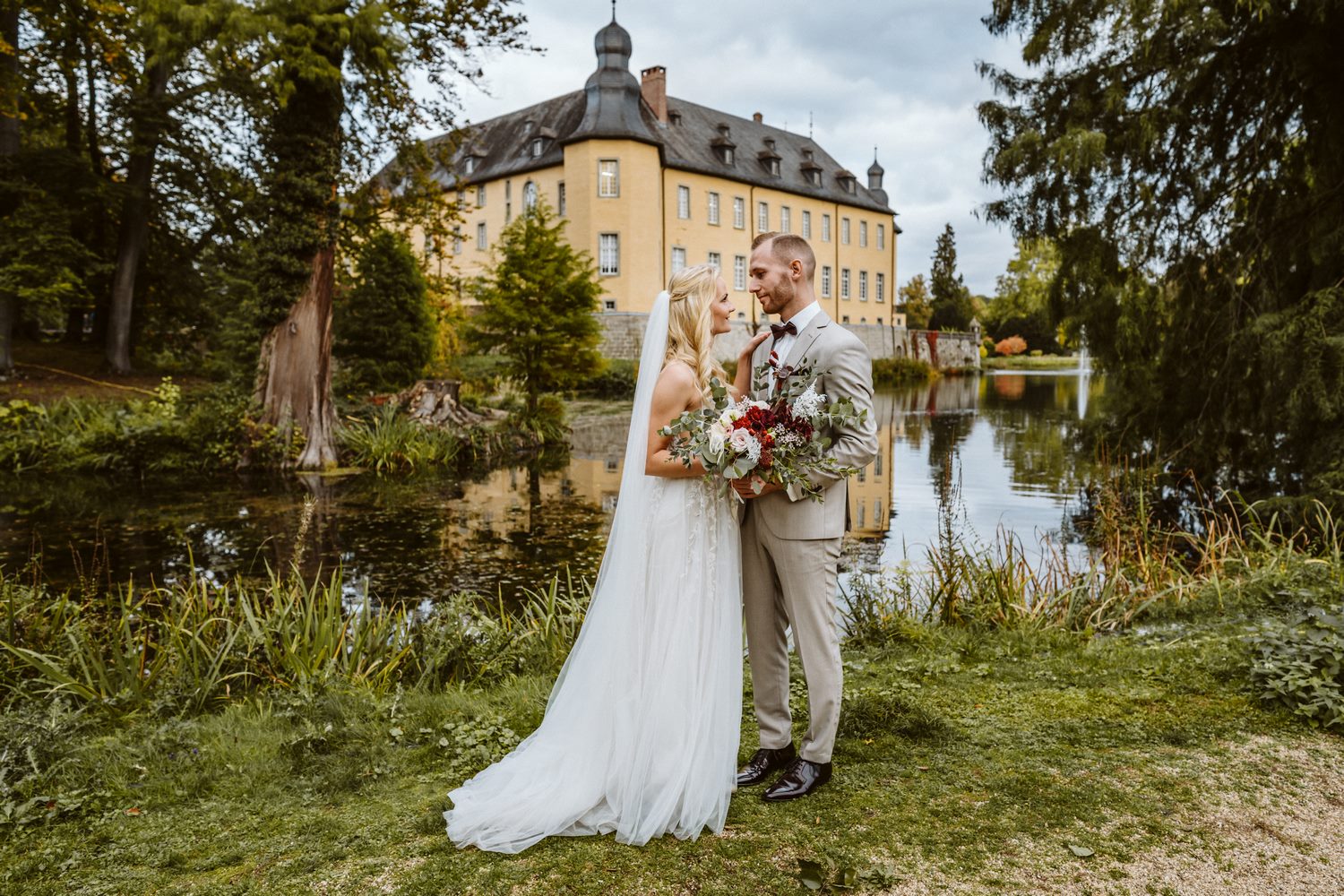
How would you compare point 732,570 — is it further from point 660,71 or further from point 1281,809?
point 660,71

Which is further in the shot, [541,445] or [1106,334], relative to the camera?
[541,445]

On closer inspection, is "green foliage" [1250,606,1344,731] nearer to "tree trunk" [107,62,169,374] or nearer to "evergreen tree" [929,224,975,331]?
"tree trunk" [107,62,169,374]

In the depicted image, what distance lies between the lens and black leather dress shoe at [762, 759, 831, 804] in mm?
3299

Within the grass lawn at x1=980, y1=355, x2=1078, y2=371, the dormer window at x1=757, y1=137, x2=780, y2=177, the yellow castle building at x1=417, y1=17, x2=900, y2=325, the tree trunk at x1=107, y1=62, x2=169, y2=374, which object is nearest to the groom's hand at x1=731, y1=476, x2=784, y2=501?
the tree trunk at x1=107, y1=62, x2=169, y2=374

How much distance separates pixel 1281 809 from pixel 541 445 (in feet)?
54.8

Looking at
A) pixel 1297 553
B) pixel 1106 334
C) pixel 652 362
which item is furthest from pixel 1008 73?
pixel 652 362

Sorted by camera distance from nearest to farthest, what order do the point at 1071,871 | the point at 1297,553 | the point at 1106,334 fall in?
the point at 1071,871 → the point at 1297,553 → the point at 1106,334

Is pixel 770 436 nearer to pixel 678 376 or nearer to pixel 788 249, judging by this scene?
pixel 678 376

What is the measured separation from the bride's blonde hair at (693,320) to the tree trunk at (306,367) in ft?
43.6

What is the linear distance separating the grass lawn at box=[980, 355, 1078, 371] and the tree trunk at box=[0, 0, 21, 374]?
216 feet

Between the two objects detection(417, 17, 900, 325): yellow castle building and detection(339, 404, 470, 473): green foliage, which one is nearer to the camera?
detection(339, 404, 470, 473): green foliage

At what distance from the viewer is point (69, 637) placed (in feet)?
15.7

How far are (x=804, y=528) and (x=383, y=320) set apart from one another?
20.1 m

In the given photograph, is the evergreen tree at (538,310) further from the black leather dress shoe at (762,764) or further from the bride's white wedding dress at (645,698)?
the black leather dress shoe at (762,764)
